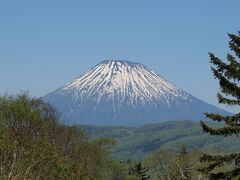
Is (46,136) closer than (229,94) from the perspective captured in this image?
No

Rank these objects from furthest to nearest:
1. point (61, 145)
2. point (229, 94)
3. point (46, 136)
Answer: point (61, 145) → point (46, 136) → point (229, 94)

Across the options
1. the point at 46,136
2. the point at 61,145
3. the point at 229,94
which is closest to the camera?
the point at 229,94

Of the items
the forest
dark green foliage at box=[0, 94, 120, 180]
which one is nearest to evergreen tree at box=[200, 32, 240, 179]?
the forest

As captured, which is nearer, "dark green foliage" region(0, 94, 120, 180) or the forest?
the forest

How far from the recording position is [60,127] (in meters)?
88.7

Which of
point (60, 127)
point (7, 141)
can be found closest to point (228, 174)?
point (7, 141)

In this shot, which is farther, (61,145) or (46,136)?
(61,145)

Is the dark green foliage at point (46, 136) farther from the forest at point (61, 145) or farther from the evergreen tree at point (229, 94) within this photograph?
the evergreen tree at point (229, 94)

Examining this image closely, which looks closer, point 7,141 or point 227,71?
point 227,71

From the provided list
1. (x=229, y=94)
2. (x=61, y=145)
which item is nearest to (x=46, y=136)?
(x=61, y=145)

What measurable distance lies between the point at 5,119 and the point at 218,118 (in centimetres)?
5080

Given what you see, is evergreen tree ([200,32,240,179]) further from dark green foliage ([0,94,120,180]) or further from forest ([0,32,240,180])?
dark green foliage ([0,94,120,180])

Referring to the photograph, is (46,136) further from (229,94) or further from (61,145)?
(229,94)

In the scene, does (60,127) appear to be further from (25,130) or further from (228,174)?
(228,174)
